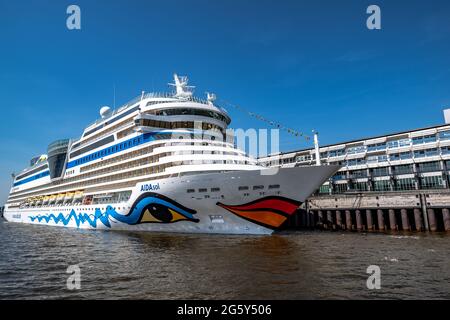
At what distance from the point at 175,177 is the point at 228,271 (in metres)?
11.4

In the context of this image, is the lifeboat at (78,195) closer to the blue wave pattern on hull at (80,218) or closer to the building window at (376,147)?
the blue wave pattern on hull at (80,218)

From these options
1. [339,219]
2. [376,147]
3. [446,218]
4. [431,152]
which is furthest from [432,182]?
[339,219]

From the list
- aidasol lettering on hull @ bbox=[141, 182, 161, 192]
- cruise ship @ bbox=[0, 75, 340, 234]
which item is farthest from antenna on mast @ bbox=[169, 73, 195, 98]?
aidasol lettering on hull @ bbox=[141, 182, 161, 192]

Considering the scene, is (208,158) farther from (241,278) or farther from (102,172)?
(102,172)

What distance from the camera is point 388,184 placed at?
4209 centimetres

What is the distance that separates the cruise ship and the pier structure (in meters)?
13.2

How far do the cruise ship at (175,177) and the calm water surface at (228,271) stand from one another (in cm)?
294

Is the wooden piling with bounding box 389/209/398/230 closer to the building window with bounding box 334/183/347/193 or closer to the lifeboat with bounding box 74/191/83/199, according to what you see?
the building window with bounding box 334/183/347/193

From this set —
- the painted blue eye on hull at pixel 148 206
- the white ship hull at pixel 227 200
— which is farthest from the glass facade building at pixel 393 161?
the painted blue eye on hull at pixel 148 206

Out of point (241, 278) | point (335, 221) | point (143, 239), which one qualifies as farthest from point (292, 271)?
point (335, 221)

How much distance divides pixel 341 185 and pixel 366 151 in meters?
6.90

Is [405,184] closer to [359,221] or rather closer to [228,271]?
[359,221]

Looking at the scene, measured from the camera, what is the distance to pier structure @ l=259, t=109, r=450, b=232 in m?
29.7

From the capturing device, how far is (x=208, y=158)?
22469 mm
